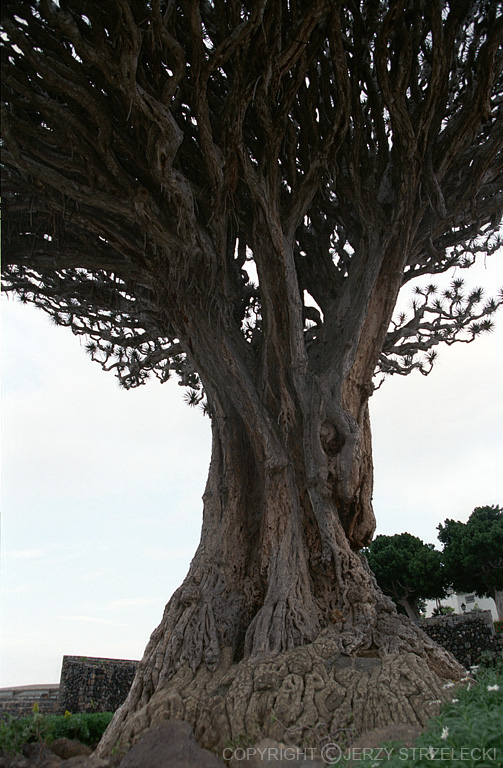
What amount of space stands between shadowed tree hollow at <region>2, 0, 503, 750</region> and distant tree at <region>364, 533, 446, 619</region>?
1417cm

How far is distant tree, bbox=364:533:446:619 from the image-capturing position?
19.2 metres

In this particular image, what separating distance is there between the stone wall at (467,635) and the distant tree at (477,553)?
21.6 ft

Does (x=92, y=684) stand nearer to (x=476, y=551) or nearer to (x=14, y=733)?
(x=14, y=733)

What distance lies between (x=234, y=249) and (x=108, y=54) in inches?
125

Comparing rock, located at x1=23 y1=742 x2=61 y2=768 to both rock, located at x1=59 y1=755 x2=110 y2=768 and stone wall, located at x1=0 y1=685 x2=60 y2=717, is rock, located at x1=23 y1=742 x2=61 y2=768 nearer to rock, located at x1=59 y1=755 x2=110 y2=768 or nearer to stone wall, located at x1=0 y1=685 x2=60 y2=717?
rock, located at x1=59 y1=755 x2=110 y2=768

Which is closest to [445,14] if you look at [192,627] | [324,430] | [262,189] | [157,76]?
[262,189]

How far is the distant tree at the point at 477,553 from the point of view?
1811 cm

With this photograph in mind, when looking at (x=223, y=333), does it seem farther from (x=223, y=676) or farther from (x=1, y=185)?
(x=223, y=676)

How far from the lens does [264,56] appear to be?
5.36 metres

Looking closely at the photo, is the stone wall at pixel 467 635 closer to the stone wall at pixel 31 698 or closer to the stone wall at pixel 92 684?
the stone wall at pixel 92 684

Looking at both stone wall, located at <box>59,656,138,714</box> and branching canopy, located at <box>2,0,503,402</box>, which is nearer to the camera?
branching canopy, located at <box>2,0,503,402</box>

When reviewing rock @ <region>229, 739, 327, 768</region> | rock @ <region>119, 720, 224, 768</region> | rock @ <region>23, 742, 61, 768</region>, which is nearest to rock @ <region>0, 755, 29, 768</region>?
rock @ <region>23, 742, 61, 768</region>

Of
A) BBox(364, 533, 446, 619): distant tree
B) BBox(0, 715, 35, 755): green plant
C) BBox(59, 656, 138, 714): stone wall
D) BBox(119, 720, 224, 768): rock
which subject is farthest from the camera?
BBox(364, 533, 446, 619): distant tree

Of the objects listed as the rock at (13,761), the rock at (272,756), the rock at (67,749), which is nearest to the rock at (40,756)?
the rock at (13,761)
